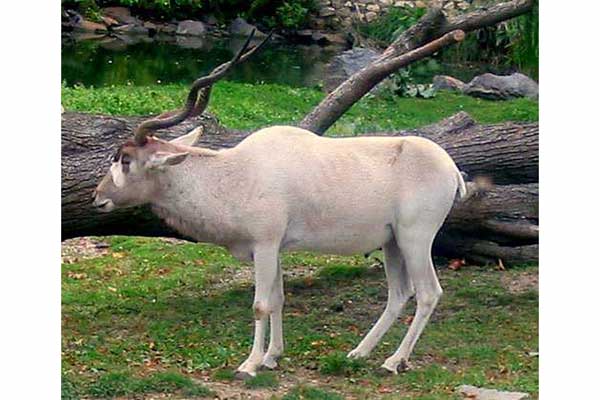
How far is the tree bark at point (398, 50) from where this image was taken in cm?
764


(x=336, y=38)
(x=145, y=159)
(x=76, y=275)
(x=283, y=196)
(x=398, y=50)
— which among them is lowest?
(x=336, y=38)

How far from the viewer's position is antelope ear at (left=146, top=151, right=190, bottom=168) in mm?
5859

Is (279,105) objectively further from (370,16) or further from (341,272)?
(370,16)

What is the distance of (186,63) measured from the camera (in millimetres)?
17531

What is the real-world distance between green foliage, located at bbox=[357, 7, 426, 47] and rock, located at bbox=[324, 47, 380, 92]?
935 mm

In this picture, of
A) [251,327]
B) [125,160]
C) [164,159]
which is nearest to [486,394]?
[251,327]

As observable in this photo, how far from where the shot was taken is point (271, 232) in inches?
230

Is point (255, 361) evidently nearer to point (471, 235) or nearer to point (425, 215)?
point (425, 215)

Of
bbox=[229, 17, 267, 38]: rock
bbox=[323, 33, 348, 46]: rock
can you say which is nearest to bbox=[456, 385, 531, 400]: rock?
bbox=[229, 17, 267, 38]: rock

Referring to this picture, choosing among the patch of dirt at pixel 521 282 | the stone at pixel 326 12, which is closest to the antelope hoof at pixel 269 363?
the patch of dirt at pixel 521 282

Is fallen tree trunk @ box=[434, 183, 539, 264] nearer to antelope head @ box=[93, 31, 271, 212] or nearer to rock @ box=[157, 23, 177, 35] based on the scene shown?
antelope head @ box=[93, 31, 271, 212]

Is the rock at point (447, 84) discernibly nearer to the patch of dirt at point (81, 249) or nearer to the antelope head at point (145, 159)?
the patch of dirt at point (81, 249)

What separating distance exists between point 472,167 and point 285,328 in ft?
5.81

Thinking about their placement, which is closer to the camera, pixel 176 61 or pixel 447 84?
pixel 447 84
